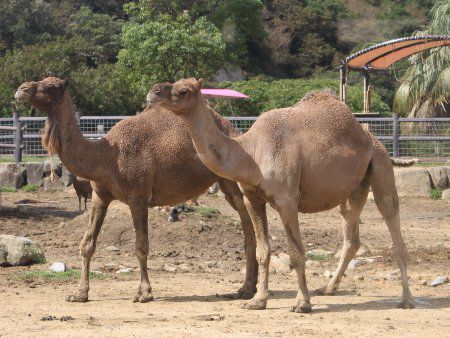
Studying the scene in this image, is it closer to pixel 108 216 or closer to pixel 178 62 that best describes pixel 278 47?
pixel 178 62

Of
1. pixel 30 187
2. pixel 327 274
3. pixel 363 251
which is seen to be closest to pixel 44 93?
pixel 327 274

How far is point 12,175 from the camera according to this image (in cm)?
2434

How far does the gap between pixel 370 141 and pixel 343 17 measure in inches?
1770

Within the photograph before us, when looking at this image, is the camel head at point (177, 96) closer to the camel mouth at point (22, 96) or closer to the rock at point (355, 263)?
the camel mouth at point (22, 96)

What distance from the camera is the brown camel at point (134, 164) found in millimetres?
10430

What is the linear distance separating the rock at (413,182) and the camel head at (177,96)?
14.0 m

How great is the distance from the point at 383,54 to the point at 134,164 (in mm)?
15475

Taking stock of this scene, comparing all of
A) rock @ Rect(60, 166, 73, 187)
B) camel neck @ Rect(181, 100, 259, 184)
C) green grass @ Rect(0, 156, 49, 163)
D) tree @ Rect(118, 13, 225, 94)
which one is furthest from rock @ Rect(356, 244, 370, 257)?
tree @ Rect(118, 13, 225, 94)

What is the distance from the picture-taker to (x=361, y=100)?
126 ft

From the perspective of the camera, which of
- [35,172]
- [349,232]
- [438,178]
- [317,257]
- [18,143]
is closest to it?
[349,232]

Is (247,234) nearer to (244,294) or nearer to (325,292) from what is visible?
(244,294)

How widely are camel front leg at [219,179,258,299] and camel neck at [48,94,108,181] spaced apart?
139 cm

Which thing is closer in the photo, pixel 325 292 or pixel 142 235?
pixel 142 235

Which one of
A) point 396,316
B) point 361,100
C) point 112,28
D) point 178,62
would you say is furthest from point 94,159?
point 112,28
